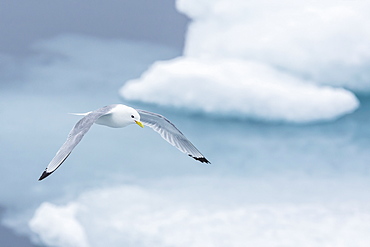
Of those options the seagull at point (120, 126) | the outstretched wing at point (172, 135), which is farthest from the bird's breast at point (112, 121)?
the outstretched wing at point (172, 135)

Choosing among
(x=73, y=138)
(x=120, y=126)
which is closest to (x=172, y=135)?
(x=120, y=126)

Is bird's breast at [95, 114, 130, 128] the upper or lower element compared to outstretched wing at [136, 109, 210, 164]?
lower

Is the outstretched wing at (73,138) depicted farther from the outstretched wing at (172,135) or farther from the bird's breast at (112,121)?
the outstretched wing at (172,135)

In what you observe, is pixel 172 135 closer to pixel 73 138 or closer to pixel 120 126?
pixel 120 126

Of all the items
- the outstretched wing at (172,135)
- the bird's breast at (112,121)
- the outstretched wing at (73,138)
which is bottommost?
the outstretched wing at (73,138)

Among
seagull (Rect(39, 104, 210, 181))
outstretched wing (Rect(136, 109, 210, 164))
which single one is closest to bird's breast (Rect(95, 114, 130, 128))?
seagull (Rect(39, 104, 210, 181))

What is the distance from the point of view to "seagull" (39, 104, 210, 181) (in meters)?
3.46

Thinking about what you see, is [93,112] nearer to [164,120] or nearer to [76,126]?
[76,126]

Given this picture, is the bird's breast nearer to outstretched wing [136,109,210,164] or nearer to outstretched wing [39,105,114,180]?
outstretched wing [39,105,114,180]

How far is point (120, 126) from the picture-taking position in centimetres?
419

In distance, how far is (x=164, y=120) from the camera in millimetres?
4754

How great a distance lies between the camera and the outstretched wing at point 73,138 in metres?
3.33

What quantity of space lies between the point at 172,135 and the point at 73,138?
1396 mm

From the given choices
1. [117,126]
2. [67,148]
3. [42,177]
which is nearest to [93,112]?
[117,126]
